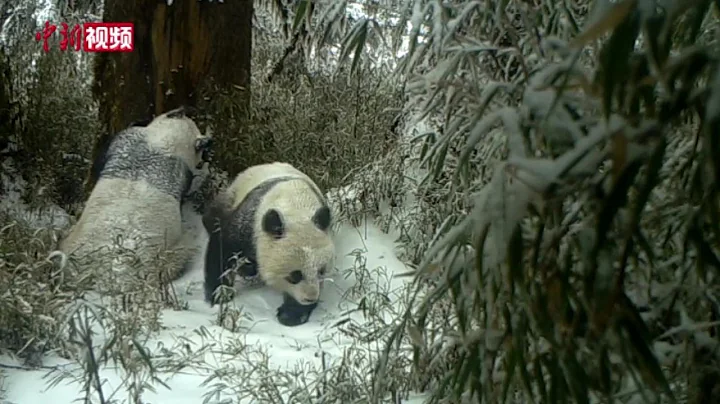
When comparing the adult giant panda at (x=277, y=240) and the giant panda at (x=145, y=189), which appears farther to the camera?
the giant panda at (x=145, y=189)

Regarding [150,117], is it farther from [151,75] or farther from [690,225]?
[690,225]

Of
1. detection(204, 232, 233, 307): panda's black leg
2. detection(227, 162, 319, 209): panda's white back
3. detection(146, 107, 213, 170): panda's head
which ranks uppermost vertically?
detection(146, 107, 213, 170): panda's head

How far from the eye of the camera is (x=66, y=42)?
5.28 meters

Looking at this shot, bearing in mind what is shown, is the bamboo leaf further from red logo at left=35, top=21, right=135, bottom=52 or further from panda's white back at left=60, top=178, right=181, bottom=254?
red logo at left=35, top=21, right=135, bottom=52

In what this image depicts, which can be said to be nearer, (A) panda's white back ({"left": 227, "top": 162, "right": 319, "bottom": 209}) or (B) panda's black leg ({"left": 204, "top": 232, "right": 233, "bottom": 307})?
(B) panda's black leg ({"left": 204, "top": 232, "right": 233, "bottom": 307})

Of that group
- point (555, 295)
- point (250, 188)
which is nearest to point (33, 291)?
point (250, 188)

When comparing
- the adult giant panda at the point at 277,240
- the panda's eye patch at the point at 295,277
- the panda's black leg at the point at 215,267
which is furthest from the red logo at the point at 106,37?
the panda's eye patch at the point at 295,277

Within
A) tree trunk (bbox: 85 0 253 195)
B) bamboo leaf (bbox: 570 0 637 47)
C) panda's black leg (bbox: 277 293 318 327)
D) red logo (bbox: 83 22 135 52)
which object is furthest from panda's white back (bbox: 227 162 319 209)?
bamboo leaf (bbox: 570 0 637 47)

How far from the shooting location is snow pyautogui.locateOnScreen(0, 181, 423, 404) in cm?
264

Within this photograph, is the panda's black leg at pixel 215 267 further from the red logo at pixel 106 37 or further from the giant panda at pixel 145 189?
the red logo at pixel 106 37

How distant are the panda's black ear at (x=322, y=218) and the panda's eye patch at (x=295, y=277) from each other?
25 cm

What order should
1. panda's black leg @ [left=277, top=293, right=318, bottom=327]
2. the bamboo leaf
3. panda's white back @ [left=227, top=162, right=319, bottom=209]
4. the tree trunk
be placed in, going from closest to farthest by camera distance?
1. the bamboo leaf
2. panda's black leg @ [left=277, top=293, right=318, bottom=327]
3. panda's white back @ [left=227, top=162, right=319, bottom=209]
4. the tree trunk

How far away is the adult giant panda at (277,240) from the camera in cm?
337

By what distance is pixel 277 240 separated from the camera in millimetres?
A: 3396
